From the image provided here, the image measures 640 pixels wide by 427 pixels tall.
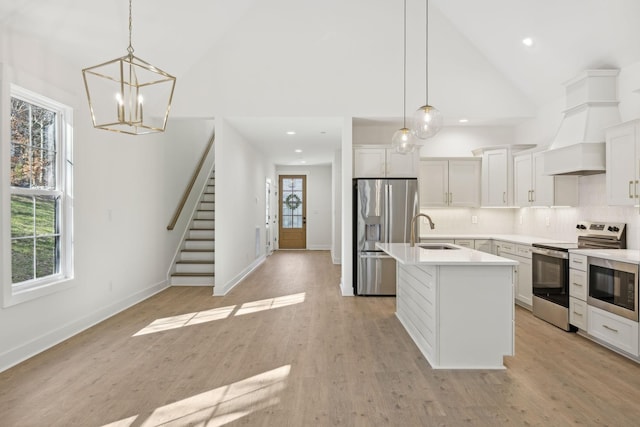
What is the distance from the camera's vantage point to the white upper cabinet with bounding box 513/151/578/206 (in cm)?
484

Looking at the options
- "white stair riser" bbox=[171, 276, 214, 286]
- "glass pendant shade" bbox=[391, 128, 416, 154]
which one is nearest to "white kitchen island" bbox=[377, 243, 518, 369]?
"glass pendant shade" bbox=[391, 128, 416, 154]

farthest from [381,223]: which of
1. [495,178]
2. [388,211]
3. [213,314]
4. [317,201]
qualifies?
[317,201]

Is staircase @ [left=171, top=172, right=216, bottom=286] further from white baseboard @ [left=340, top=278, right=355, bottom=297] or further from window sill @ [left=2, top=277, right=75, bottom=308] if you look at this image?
window sill @ [left=2, top=277, right=75, bottom=308]

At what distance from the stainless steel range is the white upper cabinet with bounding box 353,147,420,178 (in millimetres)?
2066

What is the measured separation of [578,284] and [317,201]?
8.92m

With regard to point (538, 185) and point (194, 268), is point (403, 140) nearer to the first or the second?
point (538, 185)

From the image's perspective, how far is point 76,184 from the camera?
12.9 feet

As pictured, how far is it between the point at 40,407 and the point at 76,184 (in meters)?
2.20

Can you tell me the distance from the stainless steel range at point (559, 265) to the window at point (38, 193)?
4990 mm

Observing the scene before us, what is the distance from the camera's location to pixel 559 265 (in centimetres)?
417

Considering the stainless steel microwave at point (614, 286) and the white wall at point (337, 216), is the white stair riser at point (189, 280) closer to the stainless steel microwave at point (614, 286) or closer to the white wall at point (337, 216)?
the white wall at point (337, 216)

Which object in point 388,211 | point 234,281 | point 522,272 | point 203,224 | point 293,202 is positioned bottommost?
point 234,281

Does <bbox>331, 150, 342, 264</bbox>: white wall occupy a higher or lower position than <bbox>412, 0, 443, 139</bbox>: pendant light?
lower

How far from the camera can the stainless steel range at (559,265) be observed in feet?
13.4
